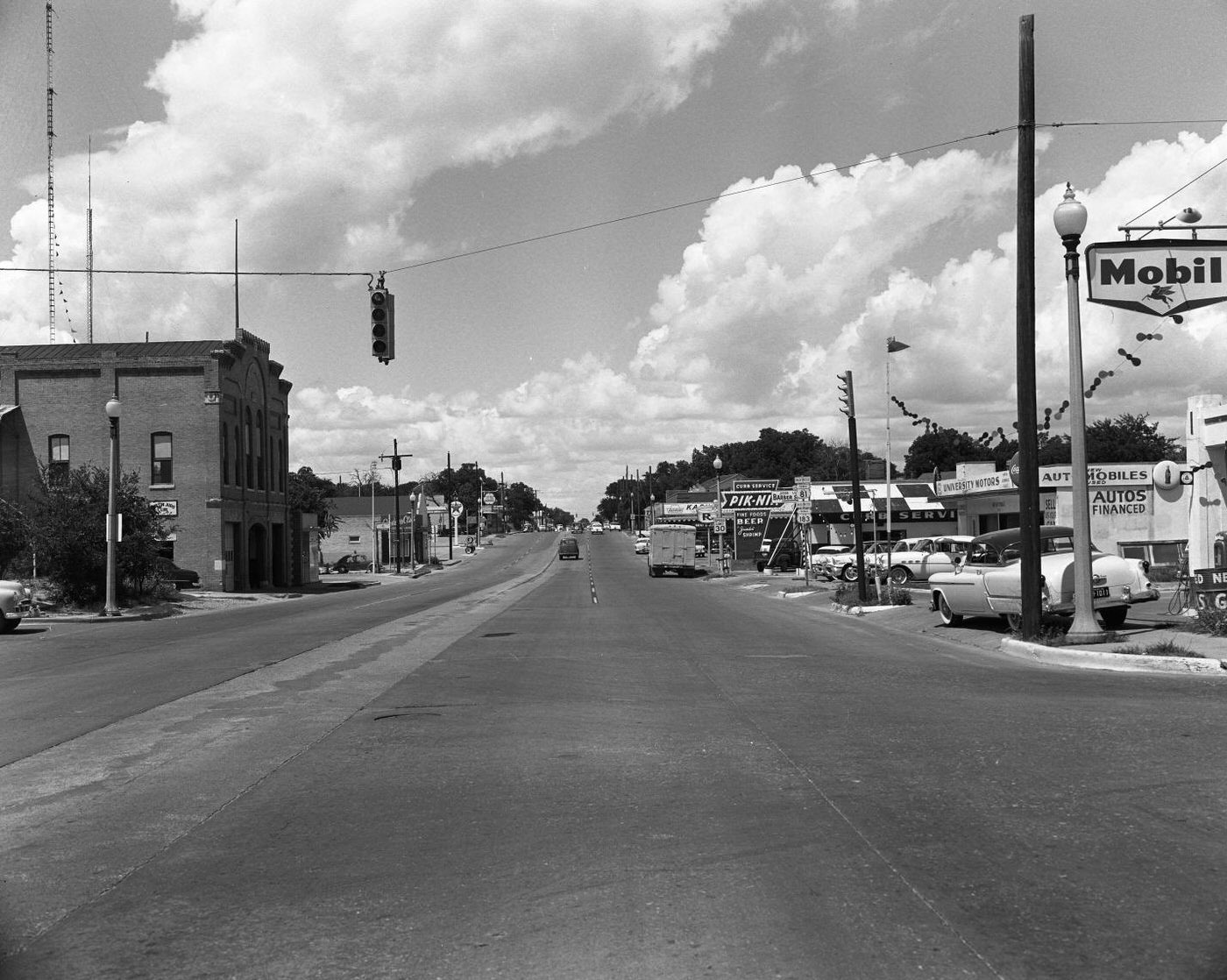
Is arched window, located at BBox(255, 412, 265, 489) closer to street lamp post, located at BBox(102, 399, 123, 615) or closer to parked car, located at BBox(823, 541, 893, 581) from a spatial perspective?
street lamp post, located at BBox(102, 399, 123, 615)

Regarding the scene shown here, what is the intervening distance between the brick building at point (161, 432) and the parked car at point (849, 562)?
25.1 meters

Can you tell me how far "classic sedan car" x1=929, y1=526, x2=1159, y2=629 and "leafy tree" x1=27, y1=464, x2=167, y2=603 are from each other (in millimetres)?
25001

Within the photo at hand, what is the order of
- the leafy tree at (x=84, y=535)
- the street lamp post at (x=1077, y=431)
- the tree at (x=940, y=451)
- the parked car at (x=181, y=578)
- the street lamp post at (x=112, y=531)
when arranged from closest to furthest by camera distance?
the street lamp post at (x=1077, y=431)
the street lamp post at (x=112, y=531)
the leafy tree at (x=84, y=535)
the parked car at (x=181, y=578)
the tree at (x=940, y=451)

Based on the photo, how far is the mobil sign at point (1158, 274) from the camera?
1719 centimetres

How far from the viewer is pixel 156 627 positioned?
27.5 meters

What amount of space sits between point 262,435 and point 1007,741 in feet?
163

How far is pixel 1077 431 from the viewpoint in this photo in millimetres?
16969

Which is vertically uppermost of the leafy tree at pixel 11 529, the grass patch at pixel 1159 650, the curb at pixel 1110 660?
the leafy tree at pixel 11 529

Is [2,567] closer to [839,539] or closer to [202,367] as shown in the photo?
[202,367]

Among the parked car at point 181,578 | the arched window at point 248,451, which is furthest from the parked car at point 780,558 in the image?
the parked car at point 181,578

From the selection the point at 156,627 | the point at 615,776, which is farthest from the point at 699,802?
the point at 156,627

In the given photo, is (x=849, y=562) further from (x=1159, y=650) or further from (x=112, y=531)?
(x=1159, y=650)

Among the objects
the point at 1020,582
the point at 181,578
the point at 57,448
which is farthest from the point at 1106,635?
the point at 57,448

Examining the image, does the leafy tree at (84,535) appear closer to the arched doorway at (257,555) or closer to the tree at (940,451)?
the arched doorway at (257,555)
